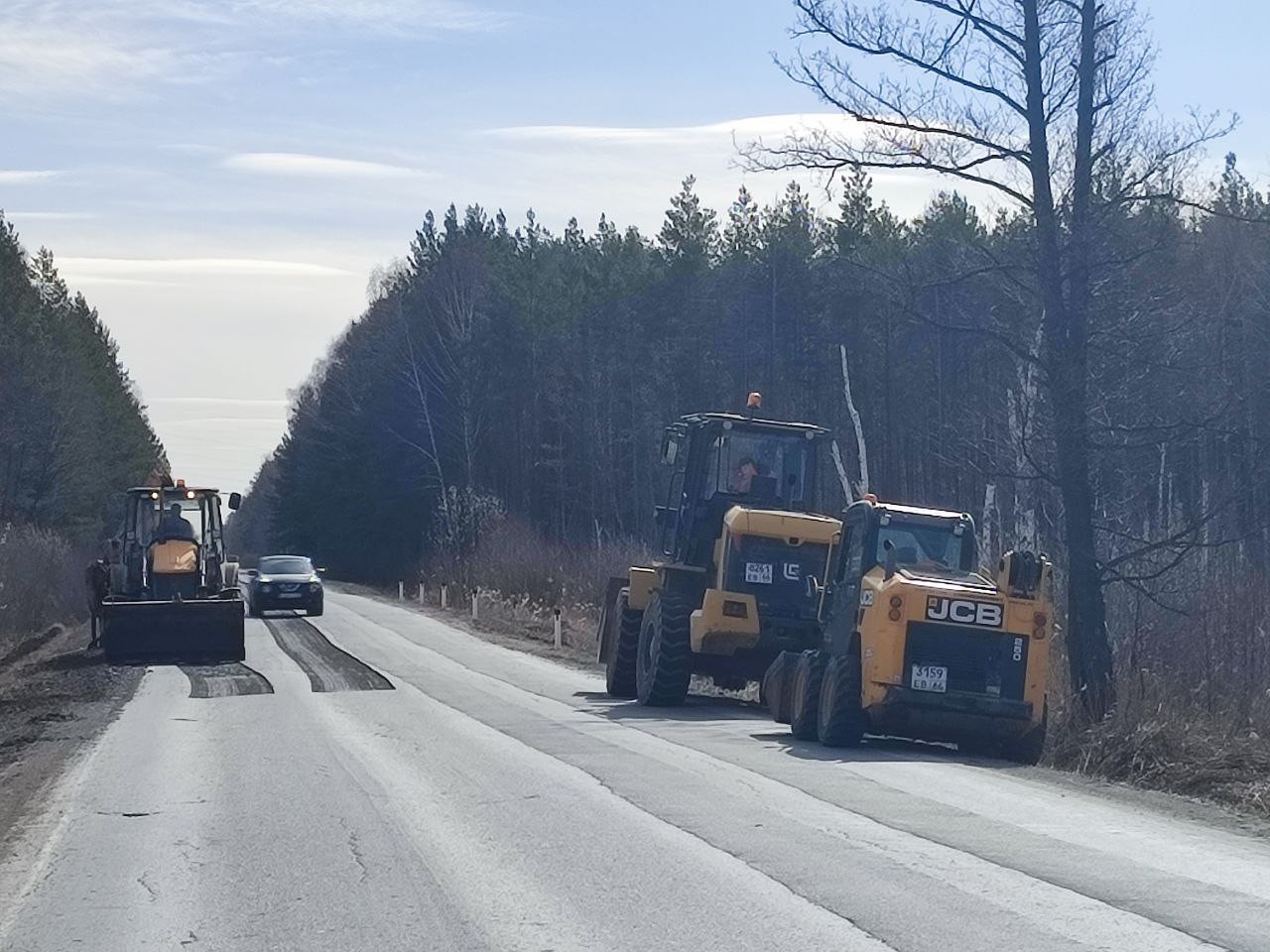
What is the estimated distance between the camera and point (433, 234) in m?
89.8

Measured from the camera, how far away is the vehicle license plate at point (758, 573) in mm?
20733

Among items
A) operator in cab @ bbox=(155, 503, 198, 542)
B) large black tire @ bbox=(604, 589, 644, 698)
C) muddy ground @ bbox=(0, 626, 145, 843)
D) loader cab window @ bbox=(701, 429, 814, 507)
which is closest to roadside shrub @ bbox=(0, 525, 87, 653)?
muddy ground @ bbox=(0, 626, 145, 843)

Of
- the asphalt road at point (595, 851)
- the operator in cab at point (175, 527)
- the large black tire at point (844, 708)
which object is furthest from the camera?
the operator in cab at point (175, 527)

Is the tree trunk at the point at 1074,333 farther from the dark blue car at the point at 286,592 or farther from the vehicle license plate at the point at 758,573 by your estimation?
the dark blue car at the point at 286,592

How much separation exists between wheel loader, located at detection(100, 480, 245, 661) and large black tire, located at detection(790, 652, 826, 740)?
1511cm

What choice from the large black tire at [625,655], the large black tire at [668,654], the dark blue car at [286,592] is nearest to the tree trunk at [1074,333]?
the large black tire at [668,654]

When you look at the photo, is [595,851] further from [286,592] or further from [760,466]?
[286,592]

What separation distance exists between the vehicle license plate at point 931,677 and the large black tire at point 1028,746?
0.88m

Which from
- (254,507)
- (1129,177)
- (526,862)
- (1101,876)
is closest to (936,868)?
(1101,876)

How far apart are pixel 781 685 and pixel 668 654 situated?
2112mm

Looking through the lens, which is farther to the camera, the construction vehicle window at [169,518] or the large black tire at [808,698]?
the construction vehicle window at [169,518]

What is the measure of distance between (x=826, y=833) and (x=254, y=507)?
180 meters

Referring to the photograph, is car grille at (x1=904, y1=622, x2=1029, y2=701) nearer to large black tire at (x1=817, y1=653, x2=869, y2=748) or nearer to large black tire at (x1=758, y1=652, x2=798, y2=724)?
large black tire at (x1=817, y1=653, x2=869, y2=748)

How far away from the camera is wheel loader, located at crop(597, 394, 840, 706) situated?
2070 cm
